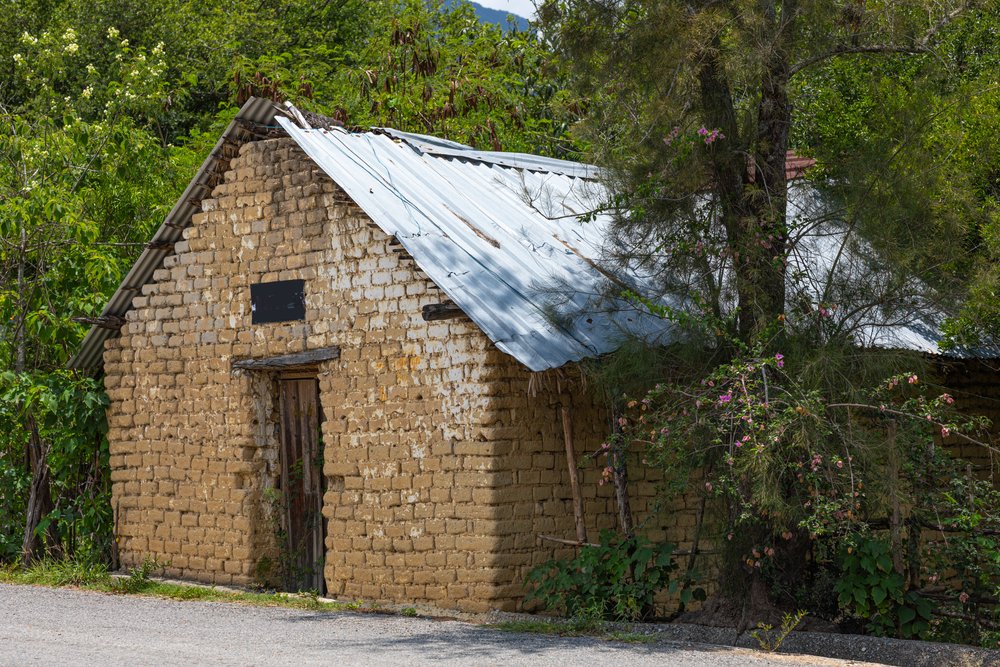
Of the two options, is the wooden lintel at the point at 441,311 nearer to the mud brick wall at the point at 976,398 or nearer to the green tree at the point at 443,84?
the mud brick wall at the point at 976,398

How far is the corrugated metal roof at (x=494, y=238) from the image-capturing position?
29.3ft

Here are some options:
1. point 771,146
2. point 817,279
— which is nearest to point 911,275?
point 817,279

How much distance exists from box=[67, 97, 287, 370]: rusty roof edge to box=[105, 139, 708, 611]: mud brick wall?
0.13 m

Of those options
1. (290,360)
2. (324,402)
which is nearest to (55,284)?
(290,360)

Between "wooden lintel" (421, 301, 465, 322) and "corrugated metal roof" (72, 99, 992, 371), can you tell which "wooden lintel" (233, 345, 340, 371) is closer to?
"wooden lintel" (421, 301, 465, 322)

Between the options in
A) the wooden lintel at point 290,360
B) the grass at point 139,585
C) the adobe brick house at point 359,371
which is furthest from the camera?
the wooden lintel at point 290,360

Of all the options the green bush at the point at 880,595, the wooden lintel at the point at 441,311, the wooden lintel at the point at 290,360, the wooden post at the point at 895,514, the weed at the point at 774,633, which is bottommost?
the weed at the point at 774,633

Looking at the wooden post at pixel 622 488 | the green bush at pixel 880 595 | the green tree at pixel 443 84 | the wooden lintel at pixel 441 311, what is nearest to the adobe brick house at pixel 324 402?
the wooden lintel at pixel 441 311

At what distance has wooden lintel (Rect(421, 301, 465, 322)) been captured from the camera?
9.20m

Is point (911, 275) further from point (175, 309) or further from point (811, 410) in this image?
point (175, 309)

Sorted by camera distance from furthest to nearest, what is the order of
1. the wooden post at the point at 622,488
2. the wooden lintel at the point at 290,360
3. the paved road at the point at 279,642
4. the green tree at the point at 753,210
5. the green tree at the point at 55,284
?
the green tree at the point at 55,284, the wooden lintel at the point at 290,360, the wooden post at the point at 622,488, the green tree at the point at 753,210, the paved road at the point at 279,642

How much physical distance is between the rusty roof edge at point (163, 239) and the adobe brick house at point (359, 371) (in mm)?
23

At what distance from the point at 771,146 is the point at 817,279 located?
39.4 inches

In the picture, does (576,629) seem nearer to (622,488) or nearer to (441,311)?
(622,488)
